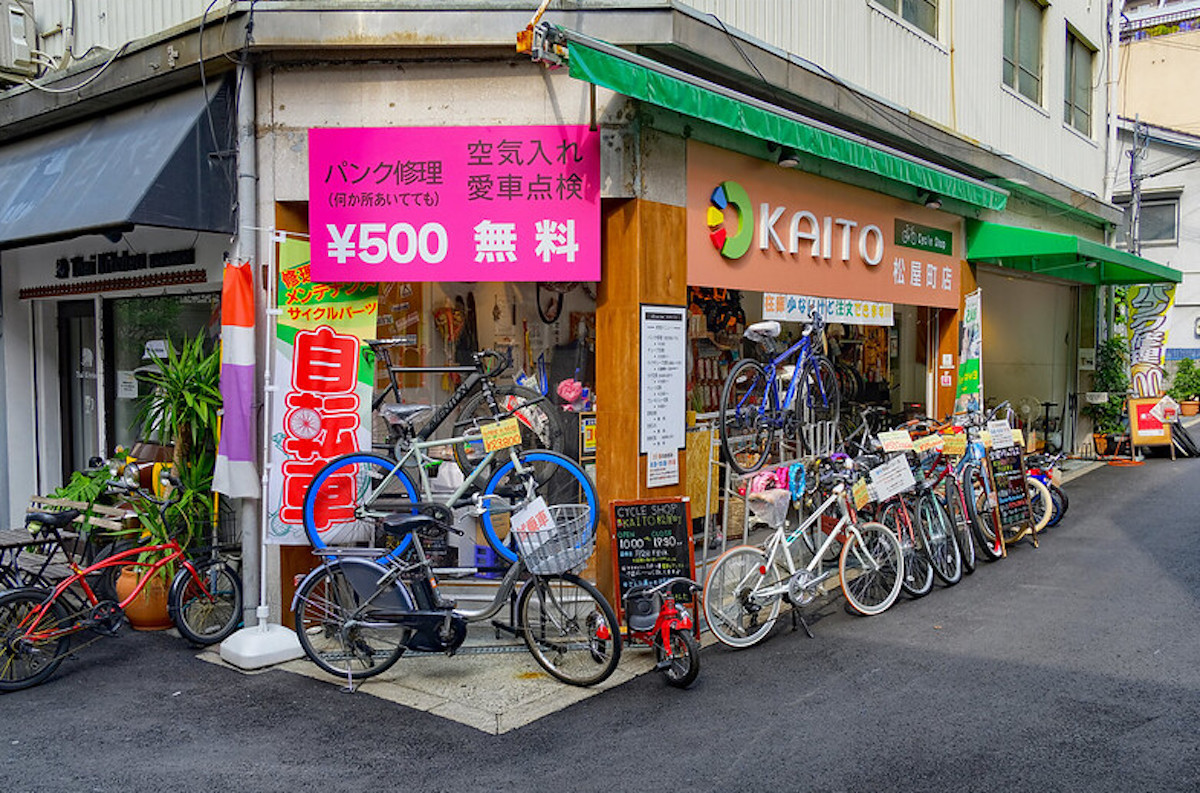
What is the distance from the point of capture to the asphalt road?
4.59 metres

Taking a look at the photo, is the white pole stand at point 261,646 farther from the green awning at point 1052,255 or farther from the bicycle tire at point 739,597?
the green awning at point 1052,255

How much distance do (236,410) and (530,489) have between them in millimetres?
2305

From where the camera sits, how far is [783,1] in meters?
8.22

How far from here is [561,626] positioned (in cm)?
595

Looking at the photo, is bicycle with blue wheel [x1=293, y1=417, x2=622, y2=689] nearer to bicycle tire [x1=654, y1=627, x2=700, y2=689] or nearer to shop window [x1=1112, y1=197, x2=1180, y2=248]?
bicycle tire [x1=654, y1=627, x2=700, y2=689]

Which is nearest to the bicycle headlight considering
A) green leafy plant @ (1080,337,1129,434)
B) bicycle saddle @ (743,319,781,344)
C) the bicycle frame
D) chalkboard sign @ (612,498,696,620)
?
the bicycle frame

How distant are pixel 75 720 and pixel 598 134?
5.22m

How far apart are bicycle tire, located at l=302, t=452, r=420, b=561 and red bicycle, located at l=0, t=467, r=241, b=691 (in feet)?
3.31

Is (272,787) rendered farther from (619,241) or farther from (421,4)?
(421,4)

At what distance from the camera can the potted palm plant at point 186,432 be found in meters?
7.14

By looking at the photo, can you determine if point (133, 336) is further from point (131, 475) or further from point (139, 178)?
point (139, 178)

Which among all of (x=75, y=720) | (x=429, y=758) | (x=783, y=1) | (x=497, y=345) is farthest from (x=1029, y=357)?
(x=75, y=720)

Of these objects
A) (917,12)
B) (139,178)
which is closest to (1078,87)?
(917,12)

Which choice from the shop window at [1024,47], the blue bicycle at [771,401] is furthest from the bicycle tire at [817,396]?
the shop window at [1024,47]
